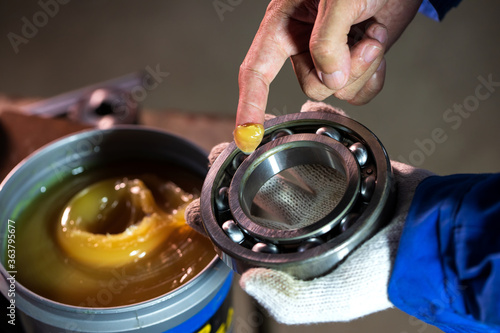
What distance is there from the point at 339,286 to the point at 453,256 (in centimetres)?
19

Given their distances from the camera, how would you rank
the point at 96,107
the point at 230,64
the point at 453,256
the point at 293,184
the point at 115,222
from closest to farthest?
the point at 453,256 < the point at 293,184 < the point at 115,222 < the point at 96,107 < the point at 230,64

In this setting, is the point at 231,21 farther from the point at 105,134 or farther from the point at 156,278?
the point at 156,278

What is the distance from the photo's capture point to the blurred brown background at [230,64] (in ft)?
8.52

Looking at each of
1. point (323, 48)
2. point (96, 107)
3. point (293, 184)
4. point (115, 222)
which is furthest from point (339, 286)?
point (96, 107)

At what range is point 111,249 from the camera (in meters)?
1.15

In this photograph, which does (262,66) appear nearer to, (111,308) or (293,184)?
(293,184)

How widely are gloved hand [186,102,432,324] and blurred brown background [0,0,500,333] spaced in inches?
64.8

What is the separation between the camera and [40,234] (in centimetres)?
123

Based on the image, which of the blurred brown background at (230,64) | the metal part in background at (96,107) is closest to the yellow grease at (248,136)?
the metal part in background at (96,107)

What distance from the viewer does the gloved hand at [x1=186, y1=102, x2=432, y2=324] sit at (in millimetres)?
861

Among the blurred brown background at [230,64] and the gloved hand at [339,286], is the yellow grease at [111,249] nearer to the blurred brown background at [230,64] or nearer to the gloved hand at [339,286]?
the gloved hand at [339,286]

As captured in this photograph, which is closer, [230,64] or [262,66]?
[262,66]

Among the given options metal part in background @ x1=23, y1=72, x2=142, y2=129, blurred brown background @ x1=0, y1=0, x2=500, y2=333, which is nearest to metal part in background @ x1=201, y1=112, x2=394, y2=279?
metal part in background @ x1=23, y1=72, x2=142, y2=129

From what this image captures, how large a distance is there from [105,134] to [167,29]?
215cm
